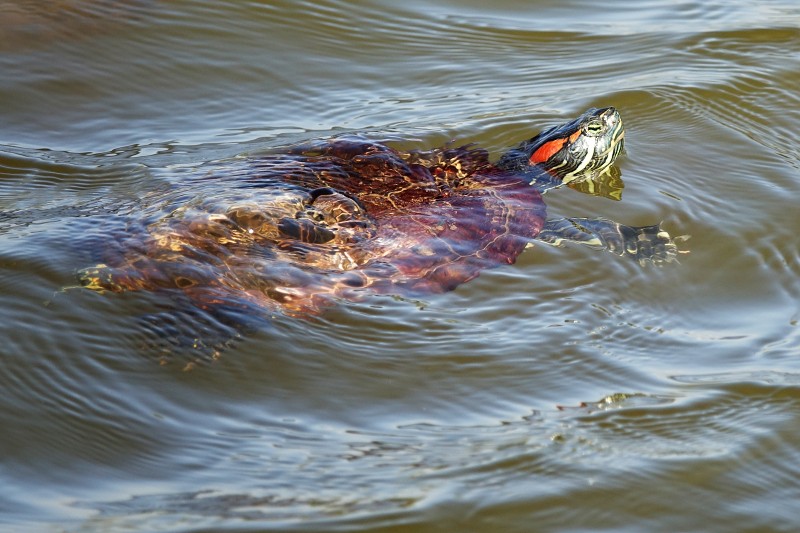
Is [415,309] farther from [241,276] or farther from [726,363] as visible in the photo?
[726,363]

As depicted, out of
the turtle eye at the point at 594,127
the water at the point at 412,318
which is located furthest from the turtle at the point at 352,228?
the water at the point at 412,318

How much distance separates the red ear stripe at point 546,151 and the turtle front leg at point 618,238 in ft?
2.10

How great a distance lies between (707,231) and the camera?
4.58 metres

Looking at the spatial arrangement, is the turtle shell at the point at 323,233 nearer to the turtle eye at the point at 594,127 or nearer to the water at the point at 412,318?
the water at the point at 412,318

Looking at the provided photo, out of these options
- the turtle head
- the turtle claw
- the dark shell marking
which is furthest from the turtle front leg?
the turtle head

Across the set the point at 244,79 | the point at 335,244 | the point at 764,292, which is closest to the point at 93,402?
the point at 335,244

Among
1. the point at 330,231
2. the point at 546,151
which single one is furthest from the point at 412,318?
the point at 546,151

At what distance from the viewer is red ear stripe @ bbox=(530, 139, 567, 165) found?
5184mm

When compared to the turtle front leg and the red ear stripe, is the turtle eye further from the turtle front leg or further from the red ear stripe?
the turtle front leg

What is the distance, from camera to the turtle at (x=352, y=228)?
12.2 feet

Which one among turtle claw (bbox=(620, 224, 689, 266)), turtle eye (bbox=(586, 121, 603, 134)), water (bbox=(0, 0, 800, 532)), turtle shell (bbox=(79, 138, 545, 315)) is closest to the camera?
water (bbox=(0, 0, 800, 532))

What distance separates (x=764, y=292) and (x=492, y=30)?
3.43 meters

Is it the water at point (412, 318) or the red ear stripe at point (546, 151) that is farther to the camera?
the red ear stripe at point (546, 151)

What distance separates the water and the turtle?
126mm
